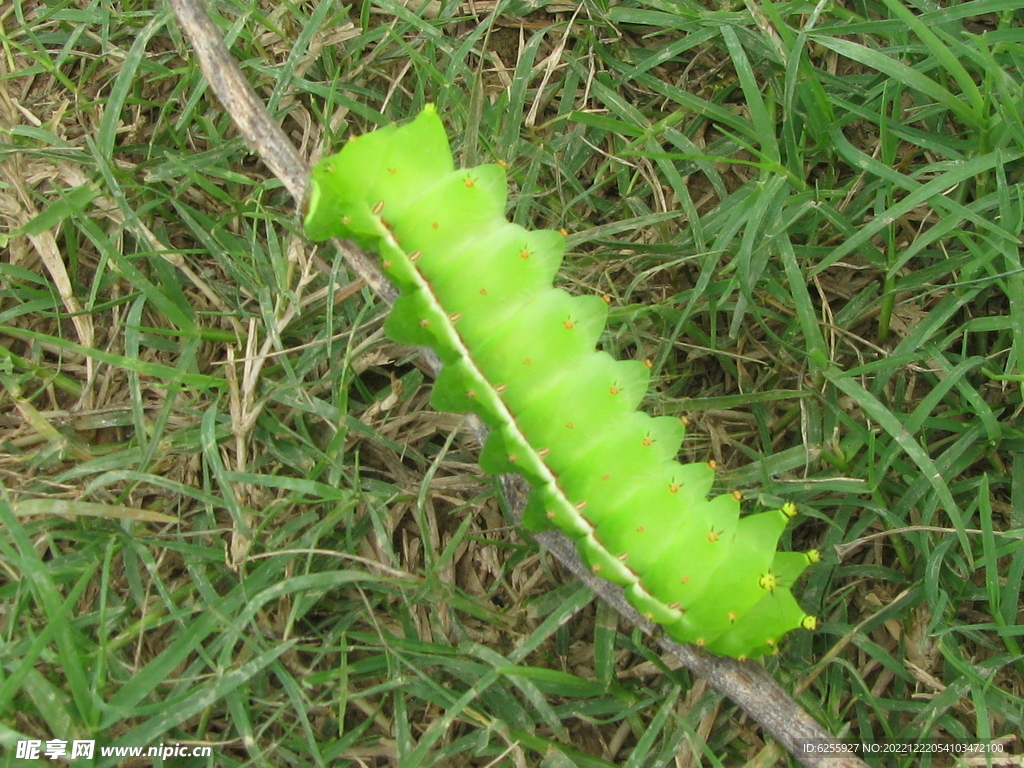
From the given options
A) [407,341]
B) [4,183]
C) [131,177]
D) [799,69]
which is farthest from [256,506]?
[799,69]

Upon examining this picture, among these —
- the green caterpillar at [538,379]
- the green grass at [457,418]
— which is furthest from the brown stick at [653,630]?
the green grass at [457,418]

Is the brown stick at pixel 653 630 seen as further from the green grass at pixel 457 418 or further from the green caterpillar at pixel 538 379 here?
the green grass at pixel 457 418

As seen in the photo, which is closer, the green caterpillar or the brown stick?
the green caterpillar

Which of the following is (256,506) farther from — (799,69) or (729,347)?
(799,69)

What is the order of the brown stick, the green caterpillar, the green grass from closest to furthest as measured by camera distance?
1. the green caterpillar
2. the brown stick
3. the green grass

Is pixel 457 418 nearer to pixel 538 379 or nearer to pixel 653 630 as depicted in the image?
pixel 538 379

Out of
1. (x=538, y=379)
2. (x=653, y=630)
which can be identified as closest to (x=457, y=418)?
(x=538, y=379)

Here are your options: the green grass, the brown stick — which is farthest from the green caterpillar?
the green grass

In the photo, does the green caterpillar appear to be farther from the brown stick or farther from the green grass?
the green grass

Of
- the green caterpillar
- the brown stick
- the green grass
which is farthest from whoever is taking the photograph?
the green grass
